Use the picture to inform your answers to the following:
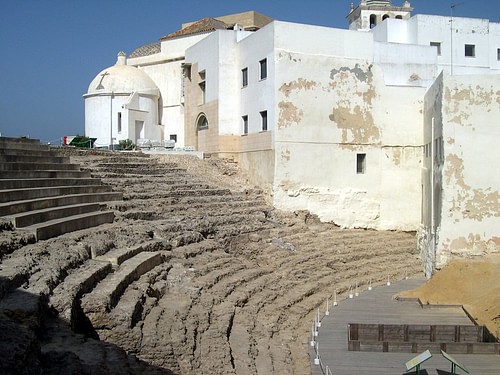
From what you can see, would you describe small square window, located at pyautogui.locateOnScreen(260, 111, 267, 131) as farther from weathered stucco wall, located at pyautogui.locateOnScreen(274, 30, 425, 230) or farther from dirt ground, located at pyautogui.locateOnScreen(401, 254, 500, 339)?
dirt ground, located at pyautogui.locateOnScreen(401, 254, 500, 339)

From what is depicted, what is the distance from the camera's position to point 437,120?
663 inches

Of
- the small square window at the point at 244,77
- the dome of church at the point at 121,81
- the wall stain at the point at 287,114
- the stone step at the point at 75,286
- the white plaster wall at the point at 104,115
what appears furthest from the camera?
the dome of church at the point at 121,81

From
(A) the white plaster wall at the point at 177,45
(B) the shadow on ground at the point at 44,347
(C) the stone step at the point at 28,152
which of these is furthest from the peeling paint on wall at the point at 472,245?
(A) the white plaster wall at the point at 177,45

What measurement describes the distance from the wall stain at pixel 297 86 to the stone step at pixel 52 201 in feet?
22.3

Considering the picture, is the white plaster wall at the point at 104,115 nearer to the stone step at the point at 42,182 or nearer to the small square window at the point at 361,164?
the stone step at the point at 42,182

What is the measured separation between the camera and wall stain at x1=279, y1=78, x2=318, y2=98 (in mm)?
18344

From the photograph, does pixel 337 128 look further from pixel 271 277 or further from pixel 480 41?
pixel 480 41

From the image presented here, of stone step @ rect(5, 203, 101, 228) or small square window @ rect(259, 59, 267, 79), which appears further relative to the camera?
small square window @ rect(259, 59, 267, 79)

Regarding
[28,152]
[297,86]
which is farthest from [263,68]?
[28,152]

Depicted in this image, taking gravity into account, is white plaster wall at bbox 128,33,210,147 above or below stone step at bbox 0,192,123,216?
above

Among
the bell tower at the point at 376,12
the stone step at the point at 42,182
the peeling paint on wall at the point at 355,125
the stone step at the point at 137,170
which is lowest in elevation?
the stone step at the point at 42,182

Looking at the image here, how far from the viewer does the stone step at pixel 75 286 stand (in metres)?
6.56

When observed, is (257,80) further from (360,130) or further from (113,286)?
(113,286)

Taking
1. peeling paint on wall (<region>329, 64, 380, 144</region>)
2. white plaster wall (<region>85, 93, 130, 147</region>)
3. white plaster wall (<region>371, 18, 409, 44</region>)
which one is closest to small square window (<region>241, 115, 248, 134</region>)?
peeling paint on wall (<region>329, 64, 380, 144</region>)
